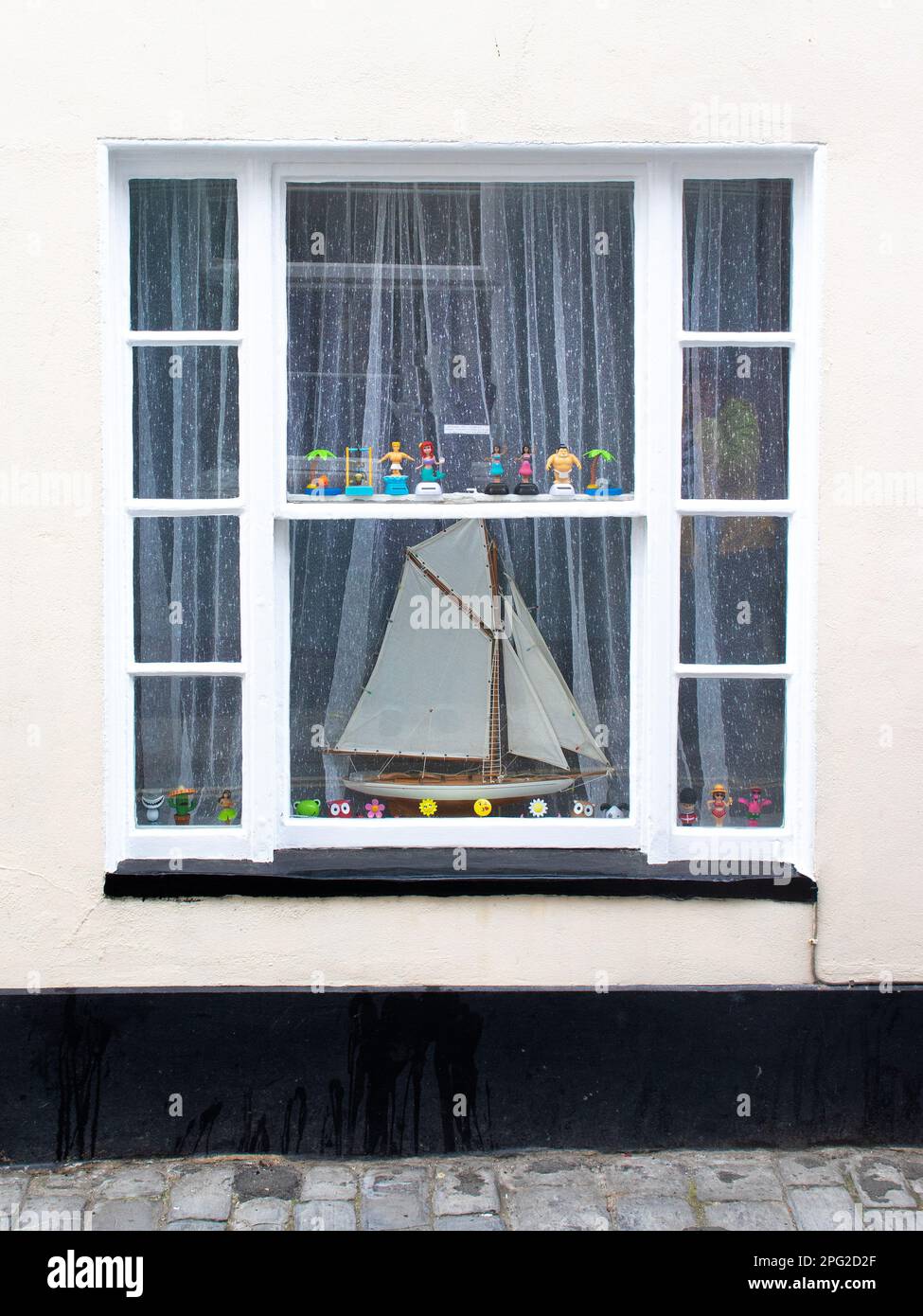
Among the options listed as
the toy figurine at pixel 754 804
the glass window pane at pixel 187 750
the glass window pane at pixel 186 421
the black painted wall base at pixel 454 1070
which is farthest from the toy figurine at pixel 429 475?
the black painted wall base at pixel 454 1070

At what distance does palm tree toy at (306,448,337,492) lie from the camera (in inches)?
178

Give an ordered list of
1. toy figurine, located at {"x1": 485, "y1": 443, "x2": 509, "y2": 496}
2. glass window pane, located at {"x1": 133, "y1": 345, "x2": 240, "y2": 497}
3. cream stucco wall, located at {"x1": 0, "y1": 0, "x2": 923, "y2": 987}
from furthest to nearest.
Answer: toy figurine, located at {"x1": 485, "y1": 443, "x2": 509, "y2": 496}, glass window pane, located at {"x1": 133, "y1": 345, "x2": 240, "y2": 497}, cream stucco wall, located at {"x1": 0, "y1": 0, "x2": 923, "y2": 987}

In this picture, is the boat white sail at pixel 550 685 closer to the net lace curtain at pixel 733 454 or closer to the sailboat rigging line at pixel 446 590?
the sailboat rigging line at pixel 446 590

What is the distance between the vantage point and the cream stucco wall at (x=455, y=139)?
13.8 feet

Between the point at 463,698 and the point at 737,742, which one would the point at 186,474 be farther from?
the point at 737,742

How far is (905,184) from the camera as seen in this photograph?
4.25 meters

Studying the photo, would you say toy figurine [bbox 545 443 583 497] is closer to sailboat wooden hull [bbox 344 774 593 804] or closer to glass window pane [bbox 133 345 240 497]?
sailboat wooden hull [bbox 344 774 593 804]

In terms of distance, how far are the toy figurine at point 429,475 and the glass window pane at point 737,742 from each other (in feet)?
3.50

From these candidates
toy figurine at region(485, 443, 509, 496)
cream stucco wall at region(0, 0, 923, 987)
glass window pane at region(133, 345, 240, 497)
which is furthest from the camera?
toy figurine at region(485, 443, 509, 496)

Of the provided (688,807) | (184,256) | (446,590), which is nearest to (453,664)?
(446,590)

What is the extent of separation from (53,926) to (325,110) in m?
2.80

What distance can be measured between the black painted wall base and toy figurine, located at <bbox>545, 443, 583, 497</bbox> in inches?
66.6

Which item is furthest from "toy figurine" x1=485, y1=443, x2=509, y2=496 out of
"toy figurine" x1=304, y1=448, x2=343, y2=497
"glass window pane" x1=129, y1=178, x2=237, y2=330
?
"glass window pane" x1=129, y1=178, x2=237, y2=330

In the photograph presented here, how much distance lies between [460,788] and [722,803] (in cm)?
91
